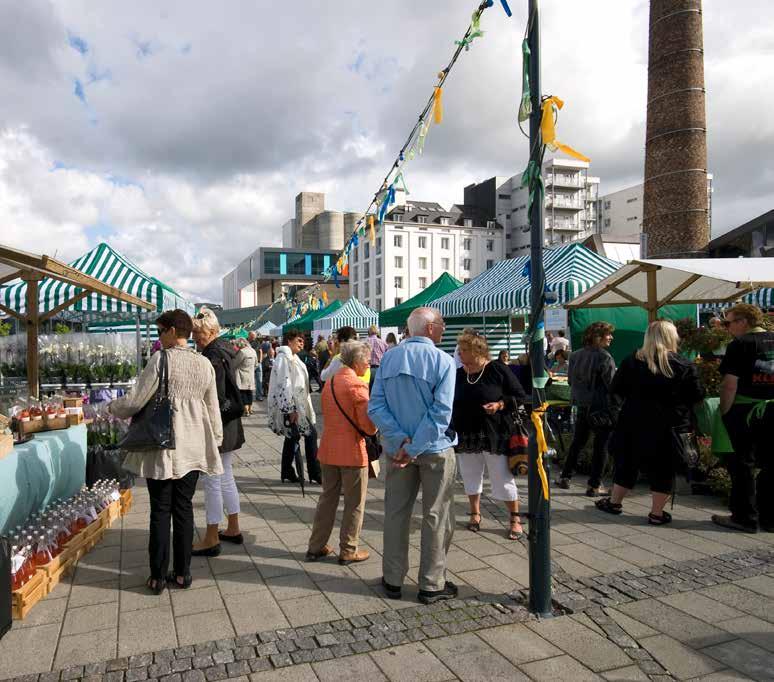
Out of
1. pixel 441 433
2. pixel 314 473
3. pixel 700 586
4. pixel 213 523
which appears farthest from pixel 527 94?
pixel 314 473

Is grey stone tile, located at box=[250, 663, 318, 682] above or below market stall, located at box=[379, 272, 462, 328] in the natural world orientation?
below

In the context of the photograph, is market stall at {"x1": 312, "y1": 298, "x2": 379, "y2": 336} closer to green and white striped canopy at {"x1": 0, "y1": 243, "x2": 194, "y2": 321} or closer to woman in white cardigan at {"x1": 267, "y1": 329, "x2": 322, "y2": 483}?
green and white striped canopy at {"x1": 0, "y1": 243, "x2": 194, "y2": 321}

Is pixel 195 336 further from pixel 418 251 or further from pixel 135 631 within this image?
pixel 418 251

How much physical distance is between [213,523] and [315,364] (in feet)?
41.6

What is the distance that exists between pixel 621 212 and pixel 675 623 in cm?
8267

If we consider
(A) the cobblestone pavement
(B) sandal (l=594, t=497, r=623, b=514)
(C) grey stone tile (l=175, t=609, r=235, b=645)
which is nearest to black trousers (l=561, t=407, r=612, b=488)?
(B) sandal (l=594, t=497, r=623, b=514)

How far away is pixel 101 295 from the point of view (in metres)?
9.02

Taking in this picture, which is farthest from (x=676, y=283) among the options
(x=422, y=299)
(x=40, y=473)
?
(x=40, y=473)

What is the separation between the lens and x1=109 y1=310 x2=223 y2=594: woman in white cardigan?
3.70 meters

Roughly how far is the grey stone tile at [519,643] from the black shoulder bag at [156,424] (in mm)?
2177

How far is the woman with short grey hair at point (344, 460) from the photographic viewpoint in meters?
4.22

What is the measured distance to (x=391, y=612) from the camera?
3.48m

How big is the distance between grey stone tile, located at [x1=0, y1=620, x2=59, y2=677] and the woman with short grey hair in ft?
5.56

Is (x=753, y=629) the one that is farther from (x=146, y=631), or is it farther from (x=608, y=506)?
(x=146, y=631)
